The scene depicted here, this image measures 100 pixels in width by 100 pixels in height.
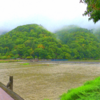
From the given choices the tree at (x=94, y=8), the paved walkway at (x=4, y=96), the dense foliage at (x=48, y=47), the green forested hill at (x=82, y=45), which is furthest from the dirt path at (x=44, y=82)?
the green forested hill at (x=82, y=45)

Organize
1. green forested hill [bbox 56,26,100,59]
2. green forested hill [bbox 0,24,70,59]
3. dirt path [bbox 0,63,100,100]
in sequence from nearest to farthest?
dirt path [bbox 0,63,100,100]
green forested hill [bbox 0,24,70,59]
green forested hill [bbox 56,26,100,59]

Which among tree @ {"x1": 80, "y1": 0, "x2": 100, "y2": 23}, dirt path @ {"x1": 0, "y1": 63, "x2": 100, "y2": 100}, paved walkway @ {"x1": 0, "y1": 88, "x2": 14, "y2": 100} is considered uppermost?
tree @ {"x1": 80, "y1": 0, "x2": 100, "y2": 23}

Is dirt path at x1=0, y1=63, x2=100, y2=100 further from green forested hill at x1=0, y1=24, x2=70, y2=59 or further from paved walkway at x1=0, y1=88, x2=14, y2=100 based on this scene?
green forested hill at x1=0, y1=24, x2=70, y2=59

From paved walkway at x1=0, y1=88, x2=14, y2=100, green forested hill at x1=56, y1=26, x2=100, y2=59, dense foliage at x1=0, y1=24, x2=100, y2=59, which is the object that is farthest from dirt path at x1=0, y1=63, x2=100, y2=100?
green forested hill at x1=56, y1=26, x2=100, y2=59

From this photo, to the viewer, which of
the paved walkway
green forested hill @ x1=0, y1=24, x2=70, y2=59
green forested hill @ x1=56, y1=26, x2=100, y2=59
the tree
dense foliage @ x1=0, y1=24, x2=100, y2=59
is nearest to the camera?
the paved walkway

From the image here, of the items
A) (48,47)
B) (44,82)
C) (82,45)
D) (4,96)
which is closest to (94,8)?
(4,96)

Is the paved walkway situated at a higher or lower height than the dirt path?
higher

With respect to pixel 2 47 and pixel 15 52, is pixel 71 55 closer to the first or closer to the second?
pixel 15 52

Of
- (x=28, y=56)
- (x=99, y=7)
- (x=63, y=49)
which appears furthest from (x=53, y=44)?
(x=99, y=7)

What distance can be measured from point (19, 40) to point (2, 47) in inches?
439

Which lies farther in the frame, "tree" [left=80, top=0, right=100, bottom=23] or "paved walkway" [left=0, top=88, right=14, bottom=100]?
"tree" [left=80, top=0, right=100, bottom=23]

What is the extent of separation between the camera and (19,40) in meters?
83.9

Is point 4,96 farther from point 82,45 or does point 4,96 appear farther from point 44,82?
point 82,45

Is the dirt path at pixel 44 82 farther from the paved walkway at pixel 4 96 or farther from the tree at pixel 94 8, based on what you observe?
the tree at pixel 94 8
